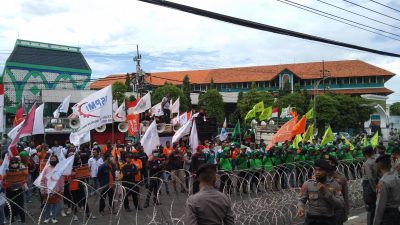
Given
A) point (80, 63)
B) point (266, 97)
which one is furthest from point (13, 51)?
point (266, 97)

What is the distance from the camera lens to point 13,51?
96125 millimetres

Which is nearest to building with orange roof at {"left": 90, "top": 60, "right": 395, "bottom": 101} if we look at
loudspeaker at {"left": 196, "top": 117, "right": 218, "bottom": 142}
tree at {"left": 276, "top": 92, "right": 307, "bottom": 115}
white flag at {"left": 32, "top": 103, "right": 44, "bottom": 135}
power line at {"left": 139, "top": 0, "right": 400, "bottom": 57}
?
tree at {"left": 276, "top": 92, "right": 307, "bottom": 115}

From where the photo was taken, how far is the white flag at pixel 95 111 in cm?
1428

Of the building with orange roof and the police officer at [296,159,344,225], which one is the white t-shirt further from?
the building with orange roof

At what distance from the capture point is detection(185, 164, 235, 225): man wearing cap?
13.8ft

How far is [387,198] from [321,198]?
1.13 meters

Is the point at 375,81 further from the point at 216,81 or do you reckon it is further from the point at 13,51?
the point at 13,51

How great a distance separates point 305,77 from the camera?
8481 cm

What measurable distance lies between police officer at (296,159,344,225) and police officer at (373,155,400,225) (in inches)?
22.9

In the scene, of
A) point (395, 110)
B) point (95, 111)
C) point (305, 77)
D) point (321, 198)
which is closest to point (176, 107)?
point (95, 111)

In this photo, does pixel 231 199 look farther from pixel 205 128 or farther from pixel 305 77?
pixel 305 77

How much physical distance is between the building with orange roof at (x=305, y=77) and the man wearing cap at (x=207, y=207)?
7009 centimetres

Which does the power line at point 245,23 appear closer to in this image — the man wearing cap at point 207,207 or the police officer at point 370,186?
the police officer at point 370,186

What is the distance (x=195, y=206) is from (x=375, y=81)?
8236cm
